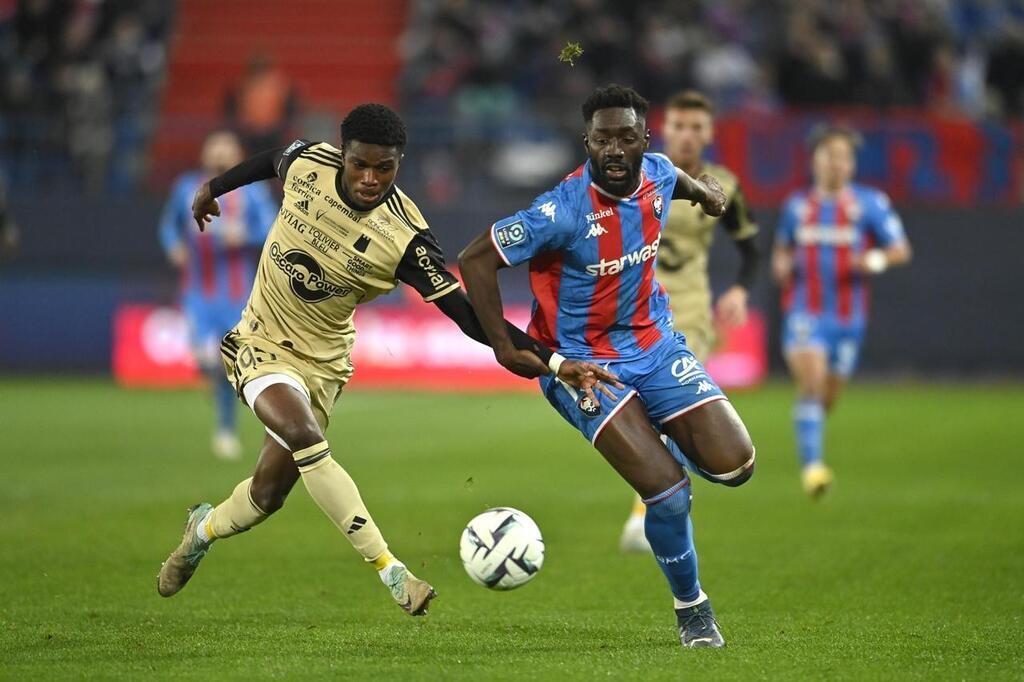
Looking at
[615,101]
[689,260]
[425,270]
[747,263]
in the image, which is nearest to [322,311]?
[425,270]

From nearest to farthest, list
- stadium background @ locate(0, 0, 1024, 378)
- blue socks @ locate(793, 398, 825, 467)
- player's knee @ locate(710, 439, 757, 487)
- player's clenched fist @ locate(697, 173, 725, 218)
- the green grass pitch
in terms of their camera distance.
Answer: the green grass pitch < player's knee @ locate(710, 439, 757, 487) < player's clenched fist @ locate(697, 173, 725, 218) < blue socks @ locate(793, 398, 825, 467) < stadium background @ locate(0, 0, 1024, 378)

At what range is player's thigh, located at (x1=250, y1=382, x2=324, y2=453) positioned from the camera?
6469 mm

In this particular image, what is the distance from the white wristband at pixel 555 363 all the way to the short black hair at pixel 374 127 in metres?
1.08

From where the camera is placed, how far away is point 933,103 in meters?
20.4

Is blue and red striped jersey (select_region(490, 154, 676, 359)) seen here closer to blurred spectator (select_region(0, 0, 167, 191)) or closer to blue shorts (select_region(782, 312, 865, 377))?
blue shorts (select_region(782, 312, 865, 377))

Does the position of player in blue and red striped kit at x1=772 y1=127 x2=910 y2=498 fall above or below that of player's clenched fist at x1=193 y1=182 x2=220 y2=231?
below

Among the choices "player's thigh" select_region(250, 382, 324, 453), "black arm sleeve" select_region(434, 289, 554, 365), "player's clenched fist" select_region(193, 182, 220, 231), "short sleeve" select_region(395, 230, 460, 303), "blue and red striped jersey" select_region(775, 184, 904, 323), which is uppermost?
"player's clenched fist" select_region(193, 182, 220, 231)

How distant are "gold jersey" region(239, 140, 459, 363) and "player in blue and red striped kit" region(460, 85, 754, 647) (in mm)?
367

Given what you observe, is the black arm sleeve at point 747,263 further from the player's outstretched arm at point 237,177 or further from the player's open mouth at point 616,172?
the player's outstretched arm at point 237,177

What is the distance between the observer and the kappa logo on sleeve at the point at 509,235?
6340 millimetres

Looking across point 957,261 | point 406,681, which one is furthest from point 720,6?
point 406,681

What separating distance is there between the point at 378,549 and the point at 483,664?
735 millimetres

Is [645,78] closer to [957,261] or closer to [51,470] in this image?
[957,261]

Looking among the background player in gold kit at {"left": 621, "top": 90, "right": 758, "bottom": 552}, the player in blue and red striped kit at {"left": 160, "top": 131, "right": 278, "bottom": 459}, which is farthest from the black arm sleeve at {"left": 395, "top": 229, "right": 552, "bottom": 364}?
the player in blue and red striped kit at {"left": 160, "top": 131, "right": 278, "bottom": 459}
